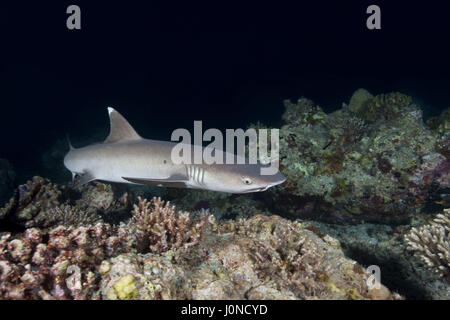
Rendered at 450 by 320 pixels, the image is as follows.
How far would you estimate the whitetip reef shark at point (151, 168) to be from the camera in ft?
12.9

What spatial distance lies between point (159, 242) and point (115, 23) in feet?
363

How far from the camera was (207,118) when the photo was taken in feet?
153

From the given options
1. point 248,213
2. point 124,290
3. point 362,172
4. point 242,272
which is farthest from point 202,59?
point 124,290

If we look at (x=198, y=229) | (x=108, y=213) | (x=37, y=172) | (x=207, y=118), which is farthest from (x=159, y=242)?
(x=207, y=118)

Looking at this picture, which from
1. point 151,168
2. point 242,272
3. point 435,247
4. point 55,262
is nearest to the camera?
point 55,262

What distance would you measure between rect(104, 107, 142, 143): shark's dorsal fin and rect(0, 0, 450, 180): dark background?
32800 millimetres

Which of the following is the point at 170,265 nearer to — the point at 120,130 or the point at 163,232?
the point at 163,232

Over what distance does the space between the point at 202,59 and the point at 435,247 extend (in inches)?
3933

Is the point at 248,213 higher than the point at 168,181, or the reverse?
the point at 168,181

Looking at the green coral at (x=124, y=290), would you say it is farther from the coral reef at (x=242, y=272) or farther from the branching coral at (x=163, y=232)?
the branching coral at (x=163, y=232)

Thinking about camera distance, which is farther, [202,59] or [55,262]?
[202,59]

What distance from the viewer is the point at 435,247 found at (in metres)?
4.35

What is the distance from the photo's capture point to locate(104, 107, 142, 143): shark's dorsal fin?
5.38m

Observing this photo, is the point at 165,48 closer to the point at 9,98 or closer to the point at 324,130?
the point at 9,98
